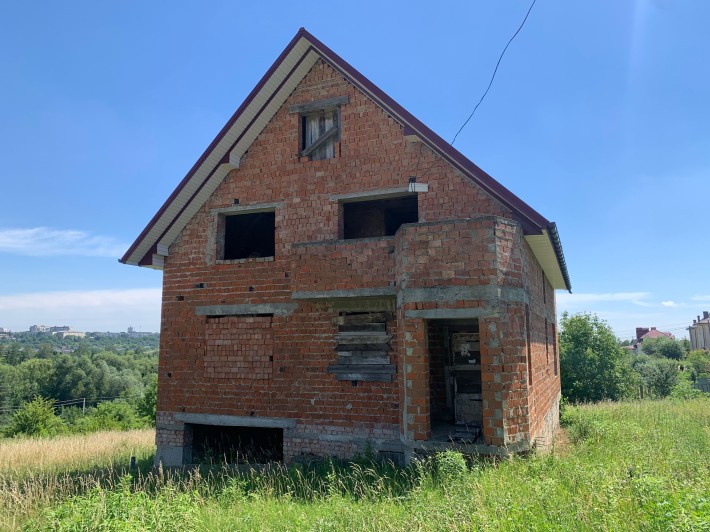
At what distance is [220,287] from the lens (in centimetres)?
1074

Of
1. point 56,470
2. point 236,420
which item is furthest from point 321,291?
point 56,470

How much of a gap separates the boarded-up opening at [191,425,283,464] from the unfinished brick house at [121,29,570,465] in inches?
2.1

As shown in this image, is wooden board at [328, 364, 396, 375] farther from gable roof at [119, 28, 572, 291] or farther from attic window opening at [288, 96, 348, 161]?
attic window opening at [288, 96, 348, 161]

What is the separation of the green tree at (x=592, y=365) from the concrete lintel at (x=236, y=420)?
22.2 metres

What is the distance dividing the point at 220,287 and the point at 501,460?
7.10 metres

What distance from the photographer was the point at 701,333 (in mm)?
86562

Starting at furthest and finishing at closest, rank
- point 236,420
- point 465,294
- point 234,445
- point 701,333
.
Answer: point 701,333 → point 234,445 → point 236,420 → point 465,294

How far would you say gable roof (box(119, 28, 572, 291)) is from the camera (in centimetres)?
953

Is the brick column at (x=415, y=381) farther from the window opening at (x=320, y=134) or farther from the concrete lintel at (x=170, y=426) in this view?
the concrete lintel at (x=170, y=426)

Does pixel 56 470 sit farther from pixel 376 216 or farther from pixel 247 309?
pixel 376 216

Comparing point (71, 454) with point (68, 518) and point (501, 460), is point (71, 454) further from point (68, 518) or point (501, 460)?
point (501, 460)

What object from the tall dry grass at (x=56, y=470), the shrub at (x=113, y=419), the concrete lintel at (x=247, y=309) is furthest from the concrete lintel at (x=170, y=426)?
the shrub at (x=113, y=419)

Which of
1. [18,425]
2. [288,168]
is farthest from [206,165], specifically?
[18,425]

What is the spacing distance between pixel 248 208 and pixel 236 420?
4.92 metres
